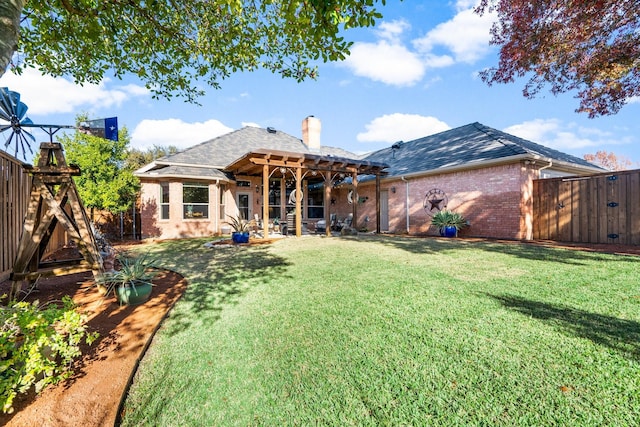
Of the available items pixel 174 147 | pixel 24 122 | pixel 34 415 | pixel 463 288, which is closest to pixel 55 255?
pixel 24 122

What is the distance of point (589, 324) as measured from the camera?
285 centimetres

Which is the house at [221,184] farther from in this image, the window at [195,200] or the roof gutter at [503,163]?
the roof gutter at [503,163]

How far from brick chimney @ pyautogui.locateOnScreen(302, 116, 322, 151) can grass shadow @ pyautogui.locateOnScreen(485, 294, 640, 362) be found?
1614 centimetres

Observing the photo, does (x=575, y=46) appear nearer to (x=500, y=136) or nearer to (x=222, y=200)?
(x=500, y=136)

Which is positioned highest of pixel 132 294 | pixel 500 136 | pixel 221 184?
pixel 500 136

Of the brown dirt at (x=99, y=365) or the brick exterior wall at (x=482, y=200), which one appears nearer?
the brown dirt at (x=99, y=365)

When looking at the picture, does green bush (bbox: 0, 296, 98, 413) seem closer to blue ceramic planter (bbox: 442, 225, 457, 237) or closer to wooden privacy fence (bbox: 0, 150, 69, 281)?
wooden privacy fence (bbox: 0, 150, 69, 281)

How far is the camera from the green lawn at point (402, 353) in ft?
6.13

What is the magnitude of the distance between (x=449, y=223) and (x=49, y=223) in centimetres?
1150

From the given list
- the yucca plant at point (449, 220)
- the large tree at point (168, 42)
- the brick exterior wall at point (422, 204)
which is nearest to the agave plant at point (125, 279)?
the large tree at point (168, 42)

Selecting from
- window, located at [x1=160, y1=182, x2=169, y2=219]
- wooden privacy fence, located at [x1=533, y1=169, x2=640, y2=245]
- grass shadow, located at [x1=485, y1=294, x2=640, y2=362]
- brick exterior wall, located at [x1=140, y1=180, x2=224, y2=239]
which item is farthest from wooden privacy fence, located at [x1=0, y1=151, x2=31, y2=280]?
wooden privacy fence, located at [x1=533, y1=169, x2=640, y2=245]

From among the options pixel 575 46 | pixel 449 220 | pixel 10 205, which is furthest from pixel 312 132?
pixel 10 205

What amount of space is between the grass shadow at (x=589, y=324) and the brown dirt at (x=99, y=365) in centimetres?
413

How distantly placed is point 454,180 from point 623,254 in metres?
5.93
